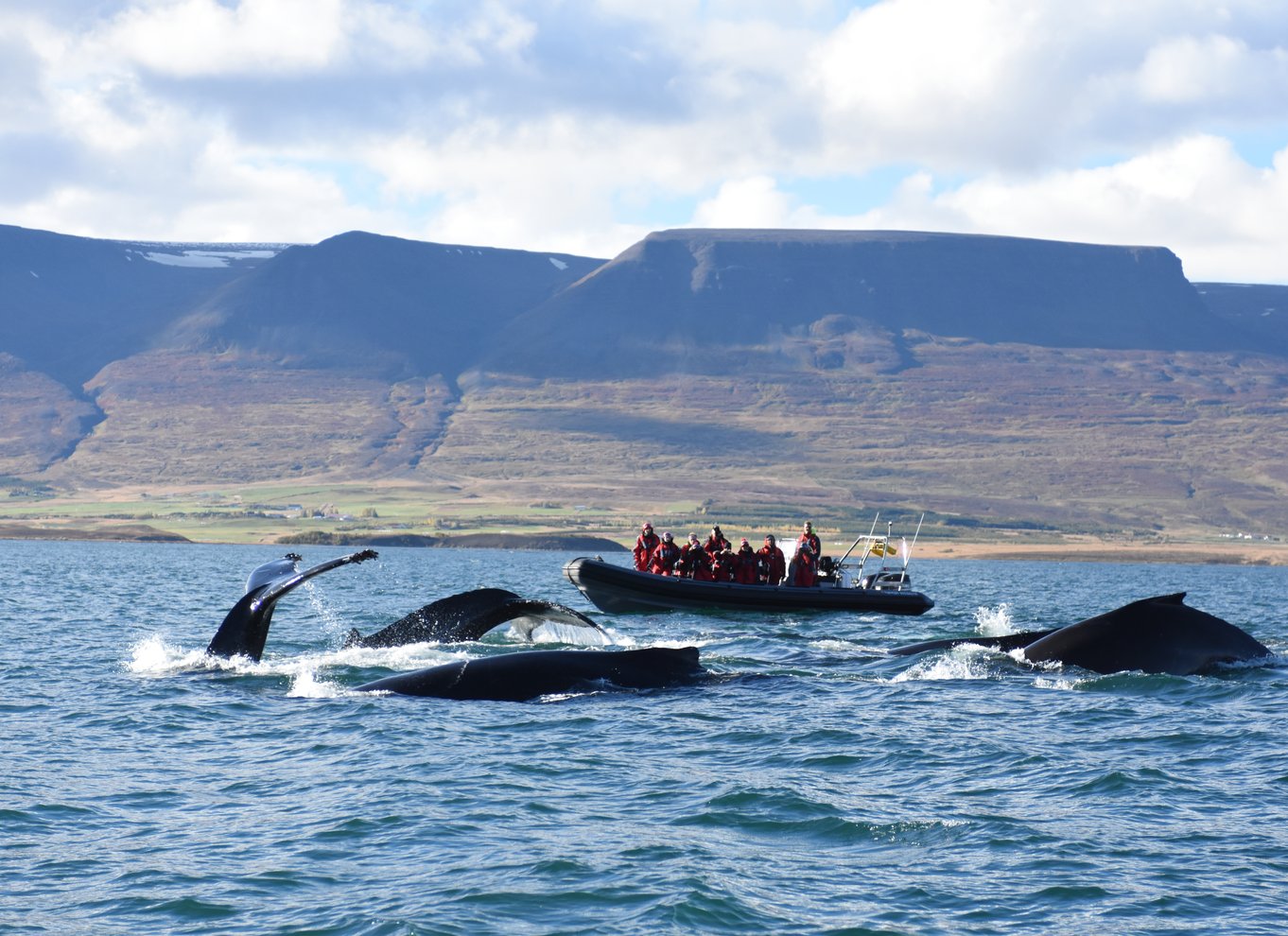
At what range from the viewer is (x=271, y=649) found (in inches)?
1156

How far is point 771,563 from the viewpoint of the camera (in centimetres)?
4184

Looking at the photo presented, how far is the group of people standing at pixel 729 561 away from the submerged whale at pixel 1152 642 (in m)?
16.8

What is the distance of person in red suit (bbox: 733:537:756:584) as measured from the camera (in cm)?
4147

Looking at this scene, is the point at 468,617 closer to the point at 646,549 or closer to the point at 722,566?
the point at 722,566

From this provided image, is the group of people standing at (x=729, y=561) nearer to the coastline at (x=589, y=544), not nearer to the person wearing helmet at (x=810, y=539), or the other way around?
the person wearing helmet at (x=810, y=539)

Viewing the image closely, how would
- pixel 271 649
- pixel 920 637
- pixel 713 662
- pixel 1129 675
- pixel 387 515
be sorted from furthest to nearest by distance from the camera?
pixel 387 515 < pixel 920 637 < pixel 271 649 < pixel 713 662 < pixel 1129 675

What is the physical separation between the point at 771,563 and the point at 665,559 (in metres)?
2.84

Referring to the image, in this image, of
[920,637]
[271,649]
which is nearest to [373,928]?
[271,649]

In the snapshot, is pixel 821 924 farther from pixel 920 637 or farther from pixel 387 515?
pixel 387 515

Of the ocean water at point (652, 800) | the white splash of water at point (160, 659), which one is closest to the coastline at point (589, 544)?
the white splash of water at point (160, 659)

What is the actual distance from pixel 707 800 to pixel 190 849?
5.09 metres

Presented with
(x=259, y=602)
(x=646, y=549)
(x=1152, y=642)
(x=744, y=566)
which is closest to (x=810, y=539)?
(x=744, y=566)

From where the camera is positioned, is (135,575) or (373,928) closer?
(373,928)

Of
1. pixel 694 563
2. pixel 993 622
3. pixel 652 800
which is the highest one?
pixel 694 563
